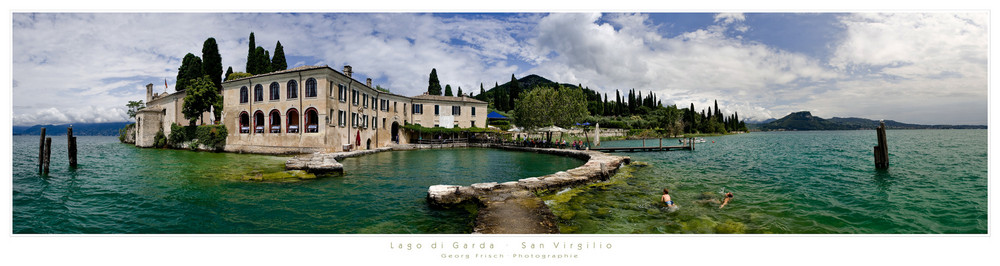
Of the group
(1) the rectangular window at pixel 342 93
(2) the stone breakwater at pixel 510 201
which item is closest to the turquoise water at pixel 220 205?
(2) the stone breakwater at pixel 510 201

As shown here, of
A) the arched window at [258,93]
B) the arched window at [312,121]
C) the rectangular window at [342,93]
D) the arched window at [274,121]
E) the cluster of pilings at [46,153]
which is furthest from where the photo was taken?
the arched window at [258,93]

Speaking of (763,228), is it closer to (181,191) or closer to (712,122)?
(181,191)

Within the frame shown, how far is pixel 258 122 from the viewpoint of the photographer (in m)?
22.2

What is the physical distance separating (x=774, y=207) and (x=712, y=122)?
7795 centimetres

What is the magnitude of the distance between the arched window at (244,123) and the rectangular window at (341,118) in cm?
668

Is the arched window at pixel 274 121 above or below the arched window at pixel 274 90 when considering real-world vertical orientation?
below

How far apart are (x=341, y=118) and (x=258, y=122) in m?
5.96

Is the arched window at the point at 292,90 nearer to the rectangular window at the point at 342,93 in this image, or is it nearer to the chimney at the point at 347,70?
the rectangular window at the point at 342,93

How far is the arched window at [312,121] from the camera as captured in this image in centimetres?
2048

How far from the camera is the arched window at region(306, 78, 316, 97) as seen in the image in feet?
65.9

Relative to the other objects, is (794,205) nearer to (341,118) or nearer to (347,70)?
(341,118)
